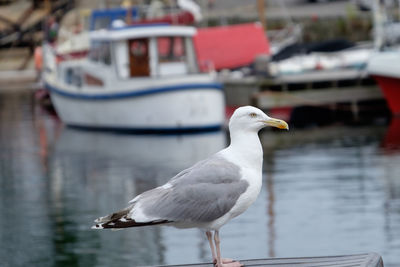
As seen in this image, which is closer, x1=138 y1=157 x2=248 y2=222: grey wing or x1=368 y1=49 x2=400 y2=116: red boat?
x1=138 y1=157 x2=248 y2=222: grey wing

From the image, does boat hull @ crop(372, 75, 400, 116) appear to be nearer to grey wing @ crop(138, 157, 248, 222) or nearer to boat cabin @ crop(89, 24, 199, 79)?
boat cabin @ crop(89, 24, 199, 79)

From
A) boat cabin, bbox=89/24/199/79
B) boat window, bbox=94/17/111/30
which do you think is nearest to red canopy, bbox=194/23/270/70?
boat window, bbox=94/17/111/30

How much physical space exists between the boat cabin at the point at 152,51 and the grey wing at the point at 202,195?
16360mm

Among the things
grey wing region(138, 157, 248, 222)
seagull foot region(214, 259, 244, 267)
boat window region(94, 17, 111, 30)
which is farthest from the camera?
boat window region(94, 17, 111, 30)

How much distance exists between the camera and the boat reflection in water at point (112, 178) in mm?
11859

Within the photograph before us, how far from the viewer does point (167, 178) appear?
16312mm

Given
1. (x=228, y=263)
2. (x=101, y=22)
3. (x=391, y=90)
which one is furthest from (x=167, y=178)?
(x=101, y=22)

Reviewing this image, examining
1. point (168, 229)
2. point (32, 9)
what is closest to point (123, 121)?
point (168, 229)

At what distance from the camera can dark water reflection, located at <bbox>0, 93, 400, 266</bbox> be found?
11.5 metres

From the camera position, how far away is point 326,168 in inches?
664

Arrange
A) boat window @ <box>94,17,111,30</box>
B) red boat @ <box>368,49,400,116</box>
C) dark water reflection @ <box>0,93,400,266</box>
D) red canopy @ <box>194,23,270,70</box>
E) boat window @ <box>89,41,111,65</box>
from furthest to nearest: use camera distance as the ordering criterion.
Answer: boat window @ <box>94,17,111,30</box> < red canopy @ <box>194,23,270,70</box> < boat window @ <box>89,41,111,65</box> < red boat @ <box>368,49,400,116</box> < dark water reflection @ <box>0,93,400,266</box>

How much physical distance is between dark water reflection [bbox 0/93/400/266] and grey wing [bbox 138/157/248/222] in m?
4.58

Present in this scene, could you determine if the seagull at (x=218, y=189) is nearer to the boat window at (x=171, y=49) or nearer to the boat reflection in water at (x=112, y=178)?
the boat reflection in water at (x=112, y=178)

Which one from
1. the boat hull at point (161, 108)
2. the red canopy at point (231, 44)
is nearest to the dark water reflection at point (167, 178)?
the boat hull at point (161, 108)
